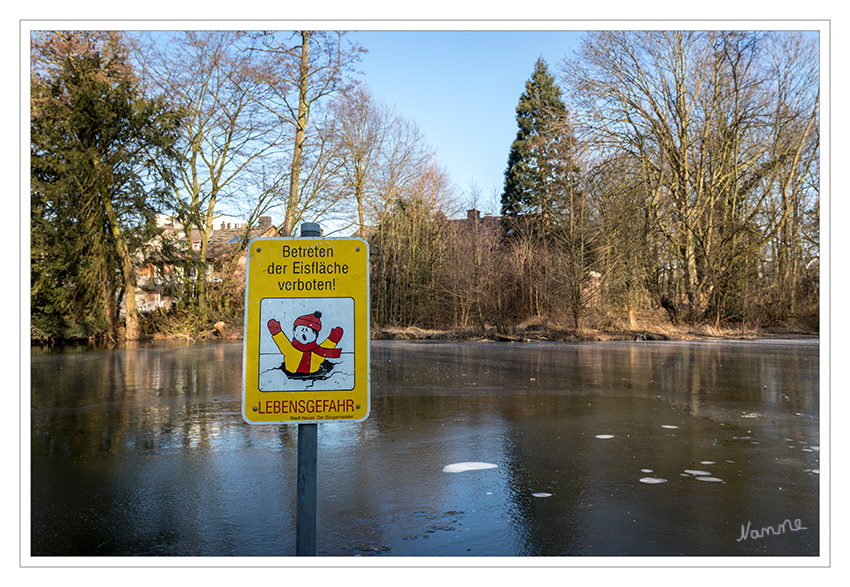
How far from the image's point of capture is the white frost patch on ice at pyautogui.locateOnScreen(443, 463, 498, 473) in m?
4.88

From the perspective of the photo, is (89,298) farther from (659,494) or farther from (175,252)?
(659,494)

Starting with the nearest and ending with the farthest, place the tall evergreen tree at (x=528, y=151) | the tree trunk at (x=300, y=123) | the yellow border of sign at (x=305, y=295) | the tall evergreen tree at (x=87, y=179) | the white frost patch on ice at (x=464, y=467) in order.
Answer: 1. the yellow border of sign at (x=305, y=295)
2. the white frost patch on ice at (x=464, y=467)
3. the tree trunk at (x=300, y=123)
4. the tall evergreen tree at (x=87, y=179)
5. the tall evergreen tree at (x=528, y=151)

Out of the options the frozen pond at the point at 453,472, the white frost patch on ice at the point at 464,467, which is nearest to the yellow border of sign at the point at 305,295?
the frozen pond at the point at 453,472

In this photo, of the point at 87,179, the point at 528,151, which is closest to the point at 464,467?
the point at 87,179

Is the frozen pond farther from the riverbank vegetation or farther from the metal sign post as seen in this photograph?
the riverbank vegetation

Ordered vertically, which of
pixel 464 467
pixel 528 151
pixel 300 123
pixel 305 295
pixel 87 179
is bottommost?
pixel 464 467

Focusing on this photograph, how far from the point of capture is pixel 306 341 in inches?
100

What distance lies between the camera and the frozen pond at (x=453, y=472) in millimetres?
3496

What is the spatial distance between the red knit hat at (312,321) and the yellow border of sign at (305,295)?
0.08 m

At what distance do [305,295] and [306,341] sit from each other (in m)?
0.20

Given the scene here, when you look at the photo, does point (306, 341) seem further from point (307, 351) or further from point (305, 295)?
point (305, 295)

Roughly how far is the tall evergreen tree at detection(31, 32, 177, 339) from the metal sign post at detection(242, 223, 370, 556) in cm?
2312

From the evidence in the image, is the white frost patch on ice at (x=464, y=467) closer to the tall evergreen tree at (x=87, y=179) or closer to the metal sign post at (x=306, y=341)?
the metal sign post at (x=306, y=341)

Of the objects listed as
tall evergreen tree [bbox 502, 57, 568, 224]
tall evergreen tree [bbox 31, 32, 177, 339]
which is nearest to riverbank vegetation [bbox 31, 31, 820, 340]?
tall evergreen tree [bbox 31, 32, 177, 339]
